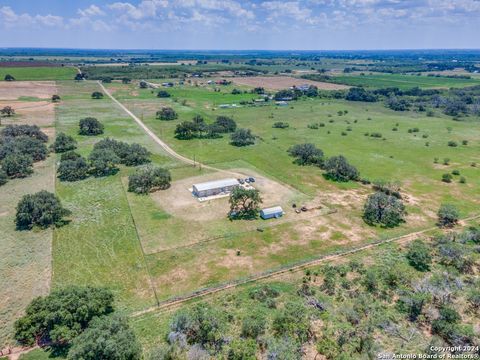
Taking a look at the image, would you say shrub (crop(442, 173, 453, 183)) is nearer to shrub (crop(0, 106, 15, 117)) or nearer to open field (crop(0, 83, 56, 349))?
open field (crop(0, 83, 56, 349))

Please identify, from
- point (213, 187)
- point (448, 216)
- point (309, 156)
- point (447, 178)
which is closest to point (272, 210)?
point (213, 187)

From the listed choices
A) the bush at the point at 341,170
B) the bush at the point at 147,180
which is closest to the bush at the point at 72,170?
the bush at the point at 147,180

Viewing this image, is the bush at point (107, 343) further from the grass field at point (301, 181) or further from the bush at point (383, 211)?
the bush at point (383, 211)

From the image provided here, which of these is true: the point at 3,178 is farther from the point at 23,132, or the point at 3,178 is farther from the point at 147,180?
the point at 23,132

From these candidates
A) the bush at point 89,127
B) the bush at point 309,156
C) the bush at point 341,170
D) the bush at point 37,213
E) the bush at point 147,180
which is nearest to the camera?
the bush at point 37,213

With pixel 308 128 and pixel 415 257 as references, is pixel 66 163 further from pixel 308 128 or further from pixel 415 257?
pixel 308 128

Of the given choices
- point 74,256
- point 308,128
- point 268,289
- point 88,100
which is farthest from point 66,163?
point 88,100

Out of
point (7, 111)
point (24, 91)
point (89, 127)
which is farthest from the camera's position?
point (24, 91)
